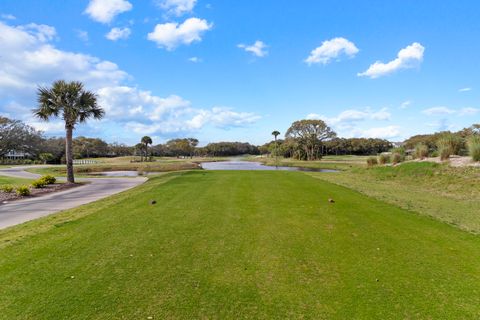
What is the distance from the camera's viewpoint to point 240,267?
15.5ft

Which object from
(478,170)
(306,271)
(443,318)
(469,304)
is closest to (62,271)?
(306,271)

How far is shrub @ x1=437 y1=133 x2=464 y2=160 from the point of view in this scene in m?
19.2

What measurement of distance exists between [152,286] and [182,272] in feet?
1.94

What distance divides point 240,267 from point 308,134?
8204cm

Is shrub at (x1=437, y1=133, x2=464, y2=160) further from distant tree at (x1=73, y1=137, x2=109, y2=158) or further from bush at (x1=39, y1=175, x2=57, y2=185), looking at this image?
distant tree at (x1=73, y1=137, x2=109, y2=158)

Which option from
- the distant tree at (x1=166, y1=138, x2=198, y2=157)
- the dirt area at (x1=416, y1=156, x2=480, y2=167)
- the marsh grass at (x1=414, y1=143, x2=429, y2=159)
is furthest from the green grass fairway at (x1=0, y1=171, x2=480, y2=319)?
the distant tree at (x1=166, y1=138, x2=198, y2=157)

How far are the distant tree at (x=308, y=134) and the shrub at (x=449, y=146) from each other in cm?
5908

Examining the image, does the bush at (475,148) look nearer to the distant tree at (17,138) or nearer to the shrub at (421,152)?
the shrub at (421,152)

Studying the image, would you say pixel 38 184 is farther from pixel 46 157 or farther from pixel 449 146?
pixel 46 157

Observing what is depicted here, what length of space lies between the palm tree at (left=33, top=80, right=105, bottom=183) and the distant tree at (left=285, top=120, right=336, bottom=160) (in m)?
66.5

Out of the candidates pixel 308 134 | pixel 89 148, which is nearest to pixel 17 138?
pixel 89 148

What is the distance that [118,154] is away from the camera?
114750 millimetres

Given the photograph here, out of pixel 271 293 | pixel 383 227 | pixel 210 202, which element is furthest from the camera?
pixel 210 202

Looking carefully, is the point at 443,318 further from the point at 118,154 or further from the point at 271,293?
the point at 118,154
